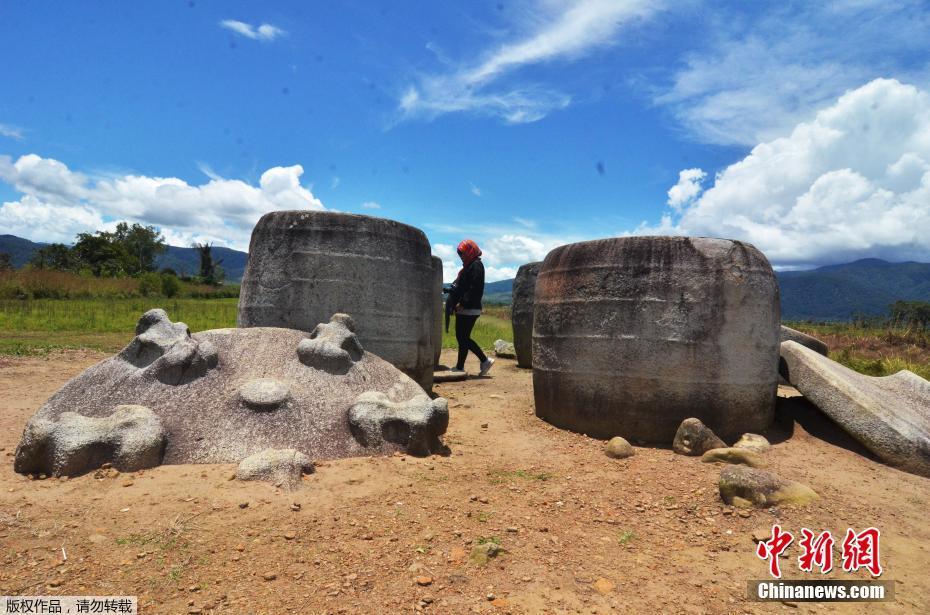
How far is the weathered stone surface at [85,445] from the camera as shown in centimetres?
388

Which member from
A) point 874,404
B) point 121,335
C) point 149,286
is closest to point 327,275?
point 874,404

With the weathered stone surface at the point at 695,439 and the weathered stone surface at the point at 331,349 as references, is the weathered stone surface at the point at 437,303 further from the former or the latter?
the weathered stone surface at the point at 695,439

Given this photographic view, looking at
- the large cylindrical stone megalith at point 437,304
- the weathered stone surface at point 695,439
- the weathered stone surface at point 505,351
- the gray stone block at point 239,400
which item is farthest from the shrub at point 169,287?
the weathered stone surface at point 695,439

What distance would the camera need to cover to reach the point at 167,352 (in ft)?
15.5

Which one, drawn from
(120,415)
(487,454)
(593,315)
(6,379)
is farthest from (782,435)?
→ (6,379)

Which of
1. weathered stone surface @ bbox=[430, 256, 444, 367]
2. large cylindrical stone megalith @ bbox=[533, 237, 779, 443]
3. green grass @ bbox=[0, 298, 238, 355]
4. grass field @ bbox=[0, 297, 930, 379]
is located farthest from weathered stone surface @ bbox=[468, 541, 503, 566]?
green grass @ bbox=[0, 298, 238, 355]

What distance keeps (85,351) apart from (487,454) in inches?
376

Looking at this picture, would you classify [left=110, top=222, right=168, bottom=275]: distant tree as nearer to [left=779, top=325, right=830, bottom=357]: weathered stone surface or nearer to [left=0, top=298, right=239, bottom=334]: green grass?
[left=0, top=298, right=239, bottom=334]: green grass

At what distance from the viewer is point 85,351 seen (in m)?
11.0

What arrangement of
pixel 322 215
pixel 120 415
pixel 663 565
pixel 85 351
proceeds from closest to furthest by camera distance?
pixel 663 565, pixel 120 415, pixel 322 215, pixel 85 351

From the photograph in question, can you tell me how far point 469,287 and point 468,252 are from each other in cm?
59

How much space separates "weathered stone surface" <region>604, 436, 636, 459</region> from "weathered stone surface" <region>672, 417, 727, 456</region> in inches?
16.6

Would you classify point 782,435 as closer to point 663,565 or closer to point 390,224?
point 663,565

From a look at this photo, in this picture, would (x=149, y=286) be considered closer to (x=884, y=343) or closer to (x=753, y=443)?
(x=884, y=343)
